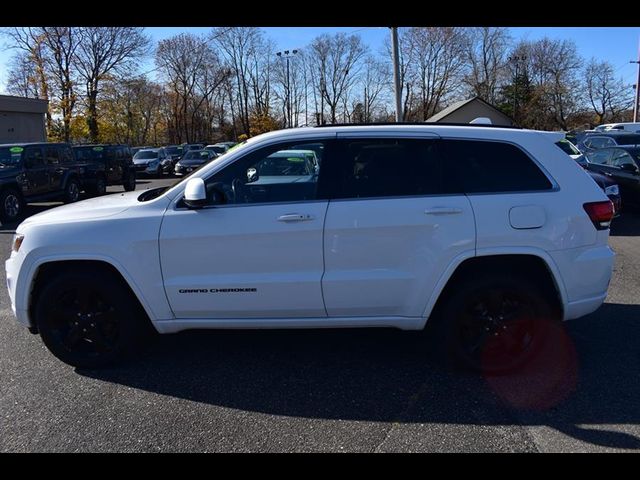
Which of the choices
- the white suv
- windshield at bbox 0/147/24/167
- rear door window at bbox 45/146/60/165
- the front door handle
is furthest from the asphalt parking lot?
rear door window at bbox 45/146/60/165

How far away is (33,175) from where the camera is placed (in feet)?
39.4

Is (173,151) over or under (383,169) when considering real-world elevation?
over

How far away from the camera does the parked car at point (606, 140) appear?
1451 cm

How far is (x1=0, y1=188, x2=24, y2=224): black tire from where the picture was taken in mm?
11016

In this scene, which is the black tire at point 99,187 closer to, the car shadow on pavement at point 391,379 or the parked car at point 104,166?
the parked car at point 104,166

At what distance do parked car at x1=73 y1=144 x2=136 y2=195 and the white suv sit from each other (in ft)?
44.3

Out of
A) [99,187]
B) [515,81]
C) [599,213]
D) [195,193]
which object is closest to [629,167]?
[599,213]

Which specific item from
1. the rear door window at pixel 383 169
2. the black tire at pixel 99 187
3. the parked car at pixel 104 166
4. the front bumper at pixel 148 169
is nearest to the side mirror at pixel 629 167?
the rear door window at pixel 383 169

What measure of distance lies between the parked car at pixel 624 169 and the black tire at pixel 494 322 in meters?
7.84

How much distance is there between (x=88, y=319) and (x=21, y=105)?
34565mm

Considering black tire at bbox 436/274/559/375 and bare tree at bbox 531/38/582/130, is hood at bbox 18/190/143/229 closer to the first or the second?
black tire at bbox 436/274/559/375

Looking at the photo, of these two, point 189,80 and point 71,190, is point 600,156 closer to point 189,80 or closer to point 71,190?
point 71,190

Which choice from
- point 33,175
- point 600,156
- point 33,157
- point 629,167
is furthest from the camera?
point 33,157

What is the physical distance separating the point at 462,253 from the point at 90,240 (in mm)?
2733
